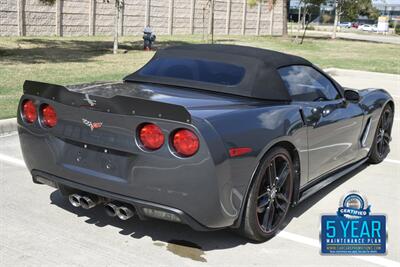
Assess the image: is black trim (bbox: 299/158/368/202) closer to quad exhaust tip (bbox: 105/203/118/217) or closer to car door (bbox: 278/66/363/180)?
car door (bbox: 278/66/363/180)

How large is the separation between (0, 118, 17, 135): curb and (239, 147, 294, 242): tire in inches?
170

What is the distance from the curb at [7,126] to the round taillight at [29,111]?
307 centimetres

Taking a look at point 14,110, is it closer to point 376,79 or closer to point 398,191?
point 398,191

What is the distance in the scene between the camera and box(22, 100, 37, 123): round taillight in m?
4.14

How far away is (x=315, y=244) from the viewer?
416 centimetres

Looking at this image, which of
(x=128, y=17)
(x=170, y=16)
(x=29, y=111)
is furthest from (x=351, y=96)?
(x=170, y=16)

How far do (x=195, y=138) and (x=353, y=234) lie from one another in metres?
1.50

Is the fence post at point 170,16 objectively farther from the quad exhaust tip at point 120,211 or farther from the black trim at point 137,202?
the quad exhaust tip at point 120,211

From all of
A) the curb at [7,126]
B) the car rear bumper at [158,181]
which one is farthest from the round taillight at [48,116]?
the curb at [7,126]

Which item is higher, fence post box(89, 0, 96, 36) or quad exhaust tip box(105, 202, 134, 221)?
fence post box(89, 0, 96, 36)

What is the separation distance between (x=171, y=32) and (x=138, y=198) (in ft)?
114

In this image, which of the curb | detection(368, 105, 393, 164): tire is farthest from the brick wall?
detection(368, 105, 393, 164): tire

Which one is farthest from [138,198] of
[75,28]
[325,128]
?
[75,28]

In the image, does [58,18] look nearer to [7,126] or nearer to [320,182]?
[7,126]
